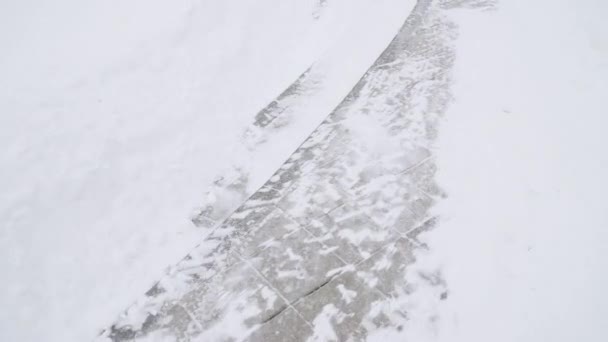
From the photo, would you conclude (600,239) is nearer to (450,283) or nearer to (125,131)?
(450,283)

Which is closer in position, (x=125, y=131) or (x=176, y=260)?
(x=176, y=260)

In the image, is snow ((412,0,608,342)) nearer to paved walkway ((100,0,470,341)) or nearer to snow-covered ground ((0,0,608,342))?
snow-covered ground ((0,0,608,342))

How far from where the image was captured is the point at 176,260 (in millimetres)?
3201

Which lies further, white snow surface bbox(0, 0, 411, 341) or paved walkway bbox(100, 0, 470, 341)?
white snow surface bbox(0, 0, 411, 341)

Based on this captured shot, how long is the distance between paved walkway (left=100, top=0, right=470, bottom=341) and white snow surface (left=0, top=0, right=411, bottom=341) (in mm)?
373

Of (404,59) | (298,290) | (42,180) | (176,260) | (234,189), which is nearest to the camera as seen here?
(298,290)

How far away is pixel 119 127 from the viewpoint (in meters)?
4.10

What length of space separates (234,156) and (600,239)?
3.42 m

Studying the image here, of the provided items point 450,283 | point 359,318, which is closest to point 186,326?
point 359,318

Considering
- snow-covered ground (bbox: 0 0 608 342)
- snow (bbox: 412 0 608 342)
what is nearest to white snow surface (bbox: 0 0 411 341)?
snow-covered ground (bbox: 0 0 608 342)

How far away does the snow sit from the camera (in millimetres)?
2602

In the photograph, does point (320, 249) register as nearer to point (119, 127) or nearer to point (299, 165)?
point (299, 165)

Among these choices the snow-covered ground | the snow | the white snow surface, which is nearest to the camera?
the snow

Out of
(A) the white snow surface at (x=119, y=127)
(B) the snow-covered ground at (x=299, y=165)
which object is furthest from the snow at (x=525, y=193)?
(A) the white snow surface at (x=119, y=127)
